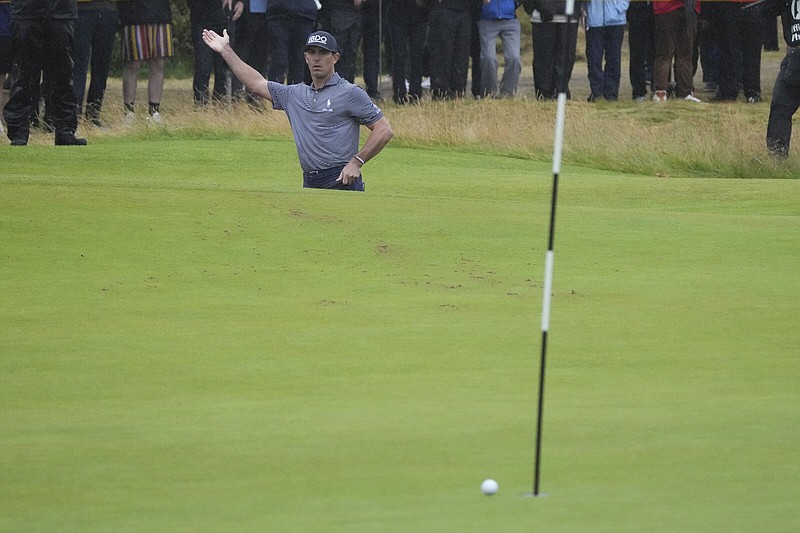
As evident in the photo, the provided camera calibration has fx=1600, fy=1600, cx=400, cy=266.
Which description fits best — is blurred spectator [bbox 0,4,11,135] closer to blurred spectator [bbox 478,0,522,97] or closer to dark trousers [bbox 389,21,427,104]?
dark trousers [bbox 389,21,427,104]

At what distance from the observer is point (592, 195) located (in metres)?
14.5

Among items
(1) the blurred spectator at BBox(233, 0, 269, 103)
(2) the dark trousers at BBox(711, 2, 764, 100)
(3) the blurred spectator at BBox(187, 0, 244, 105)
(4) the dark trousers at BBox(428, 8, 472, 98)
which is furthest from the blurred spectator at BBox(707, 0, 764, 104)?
(3) the blurred spectator at BBox(187, 0, 244, 105)

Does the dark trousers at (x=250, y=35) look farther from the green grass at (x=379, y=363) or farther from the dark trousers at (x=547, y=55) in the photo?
the green grass at (x=379, y=363)

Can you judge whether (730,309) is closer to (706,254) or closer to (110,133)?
(706,254)

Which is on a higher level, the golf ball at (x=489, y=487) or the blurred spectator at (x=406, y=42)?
the golf ball at (x=489, y=487)

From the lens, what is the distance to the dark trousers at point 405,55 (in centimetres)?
2152

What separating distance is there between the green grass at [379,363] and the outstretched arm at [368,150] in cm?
77

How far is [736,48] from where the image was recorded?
72.0 feet

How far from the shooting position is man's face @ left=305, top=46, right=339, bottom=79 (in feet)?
39.5

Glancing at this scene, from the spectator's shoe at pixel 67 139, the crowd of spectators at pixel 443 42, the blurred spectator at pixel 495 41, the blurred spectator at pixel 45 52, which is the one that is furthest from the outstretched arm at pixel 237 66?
the blurred spectator at pixel 495 41

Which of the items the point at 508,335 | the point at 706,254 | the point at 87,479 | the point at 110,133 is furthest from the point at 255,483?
the point at 110,133

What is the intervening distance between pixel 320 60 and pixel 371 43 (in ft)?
32.3

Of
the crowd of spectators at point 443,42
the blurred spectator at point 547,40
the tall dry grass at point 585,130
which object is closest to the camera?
the tall dry grass at point 585,130

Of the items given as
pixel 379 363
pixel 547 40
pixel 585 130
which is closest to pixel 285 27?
pixel 547 40
